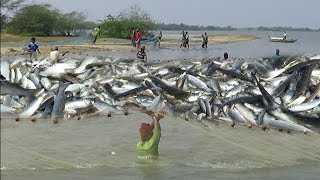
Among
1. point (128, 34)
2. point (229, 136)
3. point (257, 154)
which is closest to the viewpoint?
point (257, 154)

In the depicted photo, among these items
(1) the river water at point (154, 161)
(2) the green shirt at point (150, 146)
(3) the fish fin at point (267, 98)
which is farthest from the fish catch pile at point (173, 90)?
(2) the green shirt at point (150, 146)

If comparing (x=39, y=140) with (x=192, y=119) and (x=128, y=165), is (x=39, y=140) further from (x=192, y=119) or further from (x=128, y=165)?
(x=192, y=119)

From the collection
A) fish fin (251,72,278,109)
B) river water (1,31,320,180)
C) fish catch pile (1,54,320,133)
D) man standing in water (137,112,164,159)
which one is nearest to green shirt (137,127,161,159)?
man standing in water (137,112,164,159)

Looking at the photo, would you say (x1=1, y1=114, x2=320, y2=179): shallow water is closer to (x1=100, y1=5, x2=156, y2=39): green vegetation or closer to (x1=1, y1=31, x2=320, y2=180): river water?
(x1=1, y1=31, x2=320, y2=180): river water

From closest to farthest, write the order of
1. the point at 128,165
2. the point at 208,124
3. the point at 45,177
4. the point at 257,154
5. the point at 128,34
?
1. the point at 45,177
2. the point at 128,165
3. the point at 257,154
4. the point at 208,124
5. the point at 128,34

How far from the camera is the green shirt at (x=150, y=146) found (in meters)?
9.43

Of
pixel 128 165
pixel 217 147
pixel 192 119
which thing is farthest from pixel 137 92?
pixel 128 165

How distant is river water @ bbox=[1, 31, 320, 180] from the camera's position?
8898mm

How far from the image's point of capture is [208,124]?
1302 cm

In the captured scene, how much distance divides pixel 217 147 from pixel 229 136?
1138 mm

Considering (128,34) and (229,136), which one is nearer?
(229,136)

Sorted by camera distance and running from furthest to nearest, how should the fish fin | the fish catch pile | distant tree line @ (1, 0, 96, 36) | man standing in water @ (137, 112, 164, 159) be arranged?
distant tree line @ (1, 0, 96, 36) < the fish fin < the fish catch pile < man standing in water @ (137, 112, 164, 159)

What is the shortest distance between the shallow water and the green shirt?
16 centimetres

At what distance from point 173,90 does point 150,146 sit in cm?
611
